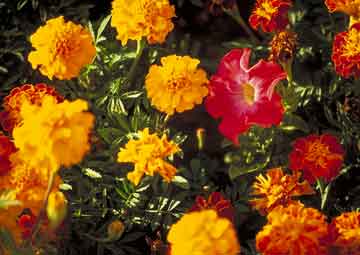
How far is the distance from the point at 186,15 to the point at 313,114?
22.8 inches

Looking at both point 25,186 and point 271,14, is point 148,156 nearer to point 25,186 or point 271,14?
point 25,186

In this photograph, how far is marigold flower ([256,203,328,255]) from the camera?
135cm

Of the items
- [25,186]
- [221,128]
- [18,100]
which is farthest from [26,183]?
[221,128]

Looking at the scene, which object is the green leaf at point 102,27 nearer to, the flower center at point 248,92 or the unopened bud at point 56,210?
the flower center at point 248,92

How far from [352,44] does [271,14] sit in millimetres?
171

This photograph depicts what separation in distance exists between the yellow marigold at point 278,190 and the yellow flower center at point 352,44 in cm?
25

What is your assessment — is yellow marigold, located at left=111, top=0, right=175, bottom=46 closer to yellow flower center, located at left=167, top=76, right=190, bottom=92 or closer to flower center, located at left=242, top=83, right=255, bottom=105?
yellow flower center, located at left=167, top=76, right=190, bottom=92

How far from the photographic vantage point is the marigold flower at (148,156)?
59.4 inches

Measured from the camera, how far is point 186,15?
2.31 meters

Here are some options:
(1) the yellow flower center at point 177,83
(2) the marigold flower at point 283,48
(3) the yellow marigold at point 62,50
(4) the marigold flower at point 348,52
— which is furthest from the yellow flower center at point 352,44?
(3) the yellow marigold at point 62,50

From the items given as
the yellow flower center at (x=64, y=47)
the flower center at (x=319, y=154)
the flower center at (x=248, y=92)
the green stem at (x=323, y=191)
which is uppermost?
the yellow flower center at (x=64, y=47)

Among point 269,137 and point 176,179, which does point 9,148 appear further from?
point 269,137

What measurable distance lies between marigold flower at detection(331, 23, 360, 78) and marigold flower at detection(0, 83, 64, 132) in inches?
21.3

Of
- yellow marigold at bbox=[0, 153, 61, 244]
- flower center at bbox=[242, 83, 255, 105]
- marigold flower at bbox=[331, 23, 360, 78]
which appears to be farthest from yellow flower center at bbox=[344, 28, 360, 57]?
yellow marigold at bbox=[0, 153, 61, 244]
